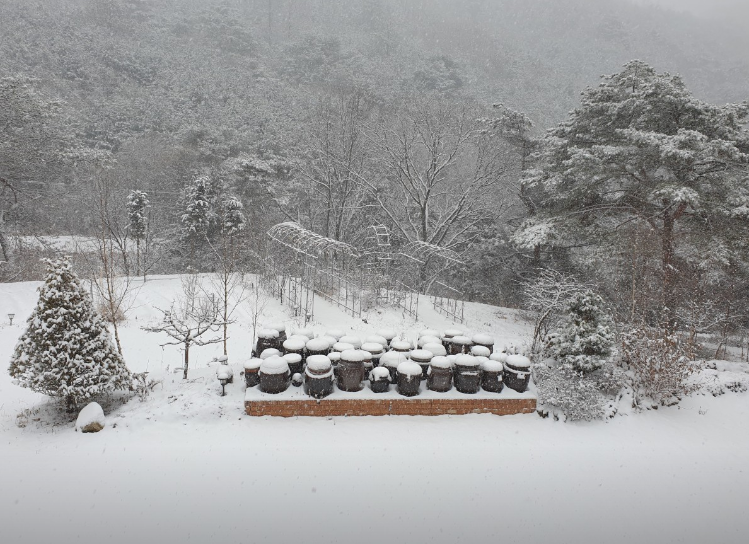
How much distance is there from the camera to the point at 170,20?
134 feet

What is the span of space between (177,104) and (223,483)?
34126 millimetres

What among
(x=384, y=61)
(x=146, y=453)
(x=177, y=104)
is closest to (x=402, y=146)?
(x=146, y=453)

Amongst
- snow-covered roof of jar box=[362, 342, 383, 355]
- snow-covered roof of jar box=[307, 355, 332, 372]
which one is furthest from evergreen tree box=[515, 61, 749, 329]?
snow-covered roof of jar box=[307, 355, 332, 372]

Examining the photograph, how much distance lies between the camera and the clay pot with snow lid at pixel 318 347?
622 centimetres

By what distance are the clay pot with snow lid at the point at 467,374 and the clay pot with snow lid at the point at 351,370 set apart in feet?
5.00

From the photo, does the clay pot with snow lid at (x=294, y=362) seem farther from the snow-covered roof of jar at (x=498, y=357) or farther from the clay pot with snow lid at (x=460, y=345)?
the snow-covered roof of jar at (x=498, y=357)

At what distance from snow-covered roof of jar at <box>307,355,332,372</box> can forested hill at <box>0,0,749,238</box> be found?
1810cm

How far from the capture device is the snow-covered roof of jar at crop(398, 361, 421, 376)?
575cm

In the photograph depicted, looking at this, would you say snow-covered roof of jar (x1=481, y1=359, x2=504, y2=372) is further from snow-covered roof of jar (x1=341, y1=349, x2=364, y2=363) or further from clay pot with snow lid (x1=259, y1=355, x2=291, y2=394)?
clay pot with snow lid (x1=259, y1=355, x2=291, y2=394)

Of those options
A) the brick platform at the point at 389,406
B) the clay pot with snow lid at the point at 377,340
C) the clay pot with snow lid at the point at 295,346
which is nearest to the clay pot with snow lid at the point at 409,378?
the brick platform at the point at 389,406

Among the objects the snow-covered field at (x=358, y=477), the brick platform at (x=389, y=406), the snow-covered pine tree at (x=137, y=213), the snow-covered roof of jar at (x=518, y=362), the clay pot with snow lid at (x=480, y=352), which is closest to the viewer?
the snow-covered field at (x=358, y=477)

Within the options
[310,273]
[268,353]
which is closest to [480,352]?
[268,353]

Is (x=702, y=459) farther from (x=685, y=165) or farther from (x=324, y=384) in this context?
(x=685, y=165)

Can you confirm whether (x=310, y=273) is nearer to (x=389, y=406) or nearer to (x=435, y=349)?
(x=435, y=349)
